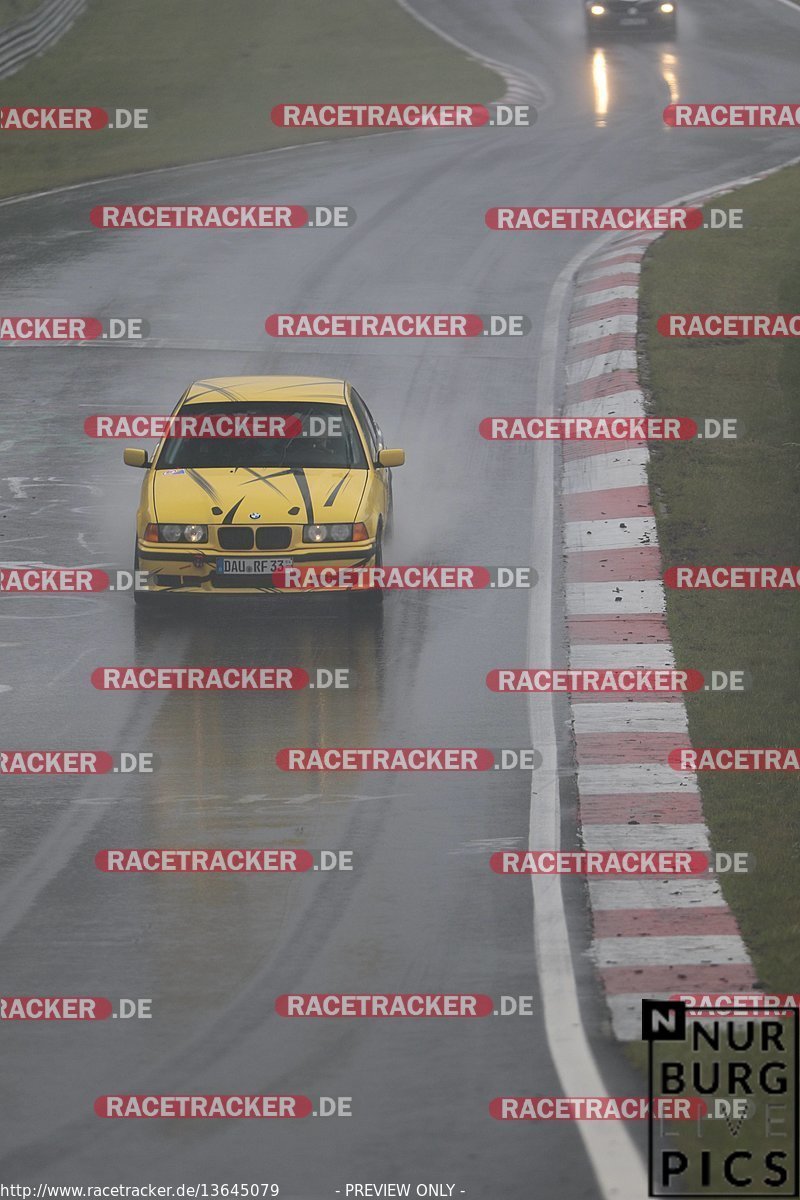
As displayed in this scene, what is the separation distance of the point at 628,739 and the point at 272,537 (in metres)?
3.20

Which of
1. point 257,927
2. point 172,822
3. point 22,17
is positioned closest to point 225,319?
point 172,822

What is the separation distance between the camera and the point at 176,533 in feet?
44.6

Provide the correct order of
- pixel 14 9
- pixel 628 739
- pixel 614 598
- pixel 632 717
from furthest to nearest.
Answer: pixel 14 9 → pixel 614 598 → pixel 632 717 → pixel 628 739

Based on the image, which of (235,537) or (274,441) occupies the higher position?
(274,441)

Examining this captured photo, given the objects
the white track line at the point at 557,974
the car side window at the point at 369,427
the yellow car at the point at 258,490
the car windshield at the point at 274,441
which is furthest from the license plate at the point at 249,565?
the white track line at the point at 557,974

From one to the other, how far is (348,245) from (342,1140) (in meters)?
20.7

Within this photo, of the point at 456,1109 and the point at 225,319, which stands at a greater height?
the point at 225,319

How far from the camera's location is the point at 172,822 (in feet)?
33.6

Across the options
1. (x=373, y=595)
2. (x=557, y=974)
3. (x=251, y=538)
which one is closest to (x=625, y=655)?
(x=373, y=595)

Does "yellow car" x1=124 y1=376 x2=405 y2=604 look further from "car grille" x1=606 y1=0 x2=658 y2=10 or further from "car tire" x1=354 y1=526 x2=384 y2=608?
"car grille" x1=606 y1=0 x2=658 y2=10

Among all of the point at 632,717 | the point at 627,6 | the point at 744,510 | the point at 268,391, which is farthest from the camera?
the point at 627,6

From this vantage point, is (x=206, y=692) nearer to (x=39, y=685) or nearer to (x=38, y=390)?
(x=39, y=685)

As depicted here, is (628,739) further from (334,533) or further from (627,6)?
(627,6)

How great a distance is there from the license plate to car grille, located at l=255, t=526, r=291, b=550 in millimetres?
94
